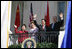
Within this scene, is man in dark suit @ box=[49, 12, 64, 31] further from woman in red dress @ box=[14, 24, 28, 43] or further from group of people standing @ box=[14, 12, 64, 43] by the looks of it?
woman in red dress @ box=[14, 24, 28, 43]

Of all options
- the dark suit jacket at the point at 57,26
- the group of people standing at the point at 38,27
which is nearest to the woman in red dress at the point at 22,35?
the group of people standing at the point at 38,27

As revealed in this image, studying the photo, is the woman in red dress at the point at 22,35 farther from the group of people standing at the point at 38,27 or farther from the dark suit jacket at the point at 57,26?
the dark suit jacket at the point at 57,26

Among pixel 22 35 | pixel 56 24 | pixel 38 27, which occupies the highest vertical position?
pixel 56 24

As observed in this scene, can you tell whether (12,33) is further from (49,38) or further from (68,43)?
(68,43)

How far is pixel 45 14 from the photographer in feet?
43.9

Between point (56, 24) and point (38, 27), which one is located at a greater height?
point (56, 24)

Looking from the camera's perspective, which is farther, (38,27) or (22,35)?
(38,27)

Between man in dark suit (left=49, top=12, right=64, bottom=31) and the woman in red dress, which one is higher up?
man in dark suit (left=49, top=12, right=64, bottom=31)

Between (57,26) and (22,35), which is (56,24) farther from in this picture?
(22,35)

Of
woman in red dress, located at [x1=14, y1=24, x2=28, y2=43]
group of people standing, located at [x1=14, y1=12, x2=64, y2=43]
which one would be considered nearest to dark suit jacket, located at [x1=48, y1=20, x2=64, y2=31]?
group of people standing, located at [x1=14, y1=12, x2=64, y2=43]

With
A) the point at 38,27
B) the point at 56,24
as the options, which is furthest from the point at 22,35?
the point at 56,24

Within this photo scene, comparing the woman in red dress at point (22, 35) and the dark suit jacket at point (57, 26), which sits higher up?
the dark suit jacket at point (57, 26)

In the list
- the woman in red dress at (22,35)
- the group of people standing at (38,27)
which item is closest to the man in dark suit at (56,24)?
the group of people standing at (38,27)

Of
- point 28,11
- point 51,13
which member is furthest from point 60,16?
point 28,11
